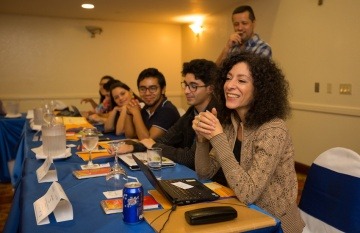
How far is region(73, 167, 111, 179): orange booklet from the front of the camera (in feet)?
4.94

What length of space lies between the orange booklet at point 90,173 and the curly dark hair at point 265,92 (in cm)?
67

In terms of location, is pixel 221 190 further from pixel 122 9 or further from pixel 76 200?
pixel 122 9

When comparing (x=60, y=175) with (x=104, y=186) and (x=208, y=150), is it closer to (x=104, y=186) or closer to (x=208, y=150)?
(x=104, y=186)

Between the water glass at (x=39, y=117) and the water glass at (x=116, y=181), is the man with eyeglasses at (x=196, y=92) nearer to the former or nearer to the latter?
the water glass at (x=116, y=181)

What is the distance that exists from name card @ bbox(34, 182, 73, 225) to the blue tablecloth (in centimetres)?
313

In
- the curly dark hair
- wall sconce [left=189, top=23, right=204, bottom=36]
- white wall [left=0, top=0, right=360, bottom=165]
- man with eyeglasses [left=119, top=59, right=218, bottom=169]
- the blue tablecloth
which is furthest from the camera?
wall sconce [left=189, top=23, right=204, bottom=36]

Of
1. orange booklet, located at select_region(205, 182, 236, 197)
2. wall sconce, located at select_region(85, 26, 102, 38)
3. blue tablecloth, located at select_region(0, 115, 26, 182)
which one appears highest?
wall sconce, located at select_region(85, 26, 102, 38)

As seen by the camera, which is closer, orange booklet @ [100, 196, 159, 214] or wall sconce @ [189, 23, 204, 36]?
orange booklet @ [100, 196, 159, 214]

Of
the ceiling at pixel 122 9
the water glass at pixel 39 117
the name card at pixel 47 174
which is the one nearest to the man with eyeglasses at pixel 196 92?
the name card at pixel 47 174

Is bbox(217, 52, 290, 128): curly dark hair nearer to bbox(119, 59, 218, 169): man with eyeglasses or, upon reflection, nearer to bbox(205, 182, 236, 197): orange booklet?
bbox(205, 182, 236, 197): orange booklet

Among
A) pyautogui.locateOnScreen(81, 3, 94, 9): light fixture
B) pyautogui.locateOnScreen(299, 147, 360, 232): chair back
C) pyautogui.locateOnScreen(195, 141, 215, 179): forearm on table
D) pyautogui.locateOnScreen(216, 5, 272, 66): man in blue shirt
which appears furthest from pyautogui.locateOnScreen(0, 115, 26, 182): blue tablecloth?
pyautogui.locateOnScreen(299, 147, 360, 232): chair back

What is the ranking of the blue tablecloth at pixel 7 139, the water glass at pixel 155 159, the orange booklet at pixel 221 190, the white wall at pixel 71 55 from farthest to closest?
1. the white wall at pixel 71 55
2. the blue tablecloth at pixel 7 139
3. the water glass at pixel 155 159
4. the orange booklet at pixel 221 190

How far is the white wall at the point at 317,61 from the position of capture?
3439 millimetres

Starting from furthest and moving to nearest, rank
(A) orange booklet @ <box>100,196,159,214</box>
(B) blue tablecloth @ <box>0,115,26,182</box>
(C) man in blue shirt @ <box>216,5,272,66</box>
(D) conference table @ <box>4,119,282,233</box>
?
(B) blue tablecloth @ <box>0,115,26,182</box> → (C) man in blue shirt @ <box>216,5,272,66</box> → (A) orange booklet @ <box>100,196,159,214</box> → (D) conference table @ <box>4,119,282,233</box>
